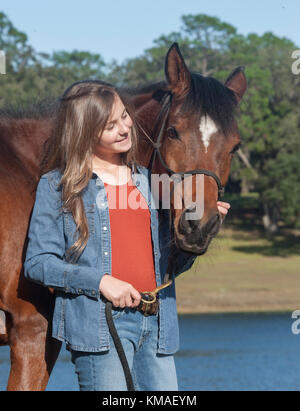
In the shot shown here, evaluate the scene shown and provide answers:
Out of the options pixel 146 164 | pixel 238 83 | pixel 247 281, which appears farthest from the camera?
pixel 247 281

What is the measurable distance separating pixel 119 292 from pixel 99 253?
0.75ft

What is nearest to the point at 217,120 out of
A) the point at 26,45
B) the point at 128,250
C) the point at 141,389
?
the point at 128,250

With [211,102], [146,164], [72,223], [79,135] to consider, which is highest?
[211,102]

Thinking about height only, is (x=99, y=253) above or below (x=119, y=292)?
above

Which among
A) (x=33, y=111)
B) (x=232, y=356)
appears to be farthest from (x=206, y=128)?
(x=232, y=356)

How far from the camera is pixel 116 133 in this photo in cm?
286

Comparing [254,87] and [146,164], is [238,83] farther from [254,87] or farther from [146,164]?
[254,87]

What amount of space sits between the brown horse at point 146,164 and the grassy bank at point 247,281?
18.0 meters

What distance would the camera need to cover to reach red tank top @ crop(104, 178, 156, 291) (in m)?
2.74

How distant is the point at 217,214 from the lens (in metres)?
2.73

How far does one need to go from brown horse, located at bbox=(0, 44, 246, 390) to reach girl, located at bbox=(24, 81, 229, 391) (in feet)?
0.67

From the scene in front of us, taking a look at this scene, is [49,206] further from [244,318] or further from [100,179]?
[244,318]

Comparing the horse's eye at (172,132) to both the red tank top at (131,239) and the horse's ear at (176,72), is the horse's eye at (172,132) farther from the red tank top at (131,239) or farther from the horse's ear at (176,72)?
the red tank top at (131,239)

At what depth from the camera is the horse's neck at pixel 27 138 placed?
350cm
